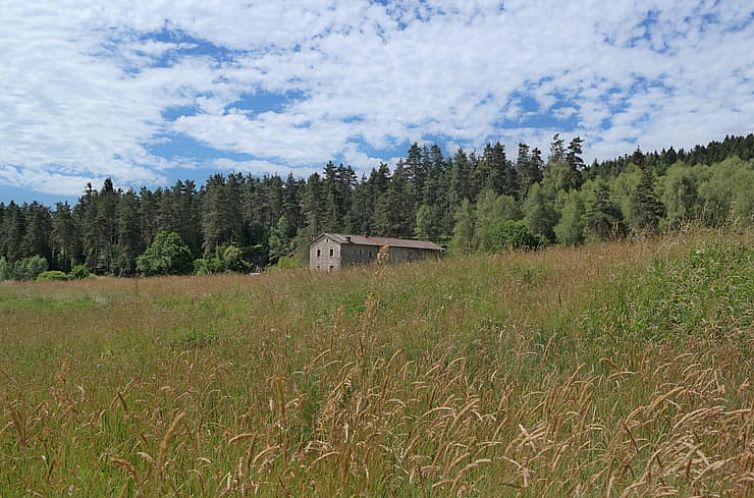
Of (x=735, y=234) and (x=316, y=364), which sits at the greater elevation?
(x=735, y=234)

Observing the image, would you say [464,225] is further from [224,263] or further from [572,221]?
[224,263]

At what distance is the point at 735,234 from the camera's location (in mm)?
6895

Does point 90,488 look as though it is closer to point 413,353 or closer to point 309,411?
point 309,411

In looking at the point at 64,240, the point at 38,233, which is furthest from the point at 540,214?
the point at 38,233

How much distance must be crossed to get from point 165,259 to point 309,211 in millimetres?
32187

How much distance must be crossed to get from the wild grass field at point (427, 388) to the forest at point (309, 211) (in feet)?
186

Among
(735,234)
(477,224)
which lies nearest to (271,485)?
(735,234)

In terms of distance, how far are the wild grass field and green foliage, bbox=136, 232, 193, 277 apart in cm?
6913

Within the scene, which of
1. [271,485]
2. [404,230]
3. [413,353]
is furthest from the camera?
[404,230]

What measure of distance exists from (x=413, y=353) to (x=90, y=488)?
291cm

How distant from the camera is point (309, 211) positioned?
98.6 m

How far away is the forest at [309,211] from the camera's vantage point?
7131 cm

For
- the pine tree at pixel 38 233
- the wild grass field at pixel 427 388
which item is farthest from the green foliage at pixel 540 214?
the pine tree at pixel 38 233

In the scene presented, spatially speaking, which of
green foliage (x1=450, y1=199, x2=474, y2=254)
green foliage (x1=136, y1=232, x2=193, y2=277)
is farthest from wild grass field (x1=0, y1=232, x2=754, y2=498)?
green foliage (x1=136, y1=232, x2=193, y2=277)
